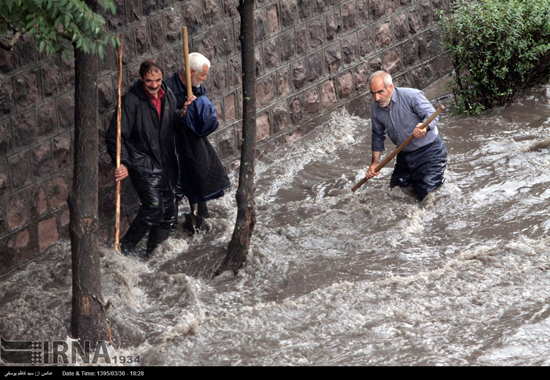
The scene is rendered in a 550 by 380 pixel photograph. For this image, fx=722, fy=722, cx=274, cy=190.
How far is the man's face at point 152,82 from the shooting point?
623cm

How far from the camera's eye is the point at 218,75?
7.79 meters

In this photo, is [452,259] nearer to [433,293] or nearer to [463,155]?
[433,293]

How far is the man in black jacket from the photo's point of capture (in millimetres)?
6238

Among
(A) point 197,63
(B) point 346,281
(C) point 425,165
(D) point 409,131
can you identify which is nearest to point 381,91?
(D) point 409,131

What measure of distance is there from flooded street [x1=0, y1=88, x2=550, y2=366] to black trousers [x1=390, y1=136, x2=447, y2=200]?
0.13 metres

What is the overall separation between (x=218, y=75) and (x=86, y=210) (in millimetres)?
3308

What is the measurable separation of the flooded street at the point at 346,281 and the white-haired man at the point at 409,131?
23 cm

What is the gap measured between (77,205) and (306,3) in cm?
479

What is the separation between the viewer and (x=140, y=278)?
6.15 meters

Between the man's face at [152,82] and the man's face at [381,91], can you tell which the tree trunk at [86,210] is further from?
the man's face at [381,91]

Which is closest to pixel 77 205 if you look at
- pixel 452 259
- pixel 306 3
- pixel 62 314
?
pixel 62 314

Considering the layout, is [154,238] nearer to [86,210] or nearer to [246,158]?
[246,158]

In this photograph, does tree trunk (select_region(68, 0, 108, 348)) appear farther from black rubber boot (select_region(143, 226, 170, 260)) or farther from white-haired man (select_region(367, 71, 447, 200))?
white-haired man (select_region(367, 71, 447, 200))
